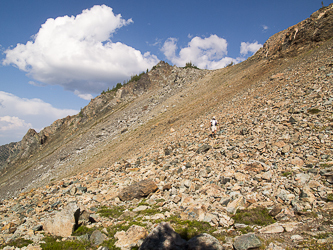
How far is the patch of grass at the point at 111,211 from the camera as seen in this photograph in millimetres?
8744

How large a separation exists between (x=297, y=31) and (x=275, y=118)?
20.1 m

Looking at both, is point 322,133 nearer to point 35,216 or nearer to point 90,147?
point 35,216

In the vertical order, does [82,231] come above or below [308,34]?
below

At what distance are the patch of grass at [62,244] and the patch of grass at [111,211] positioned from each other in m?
2.27

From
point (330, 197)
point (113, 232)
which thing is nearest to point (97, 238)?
point (113, 232)

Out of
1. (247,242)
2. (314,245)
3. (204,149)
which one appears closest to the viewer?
(314,245)

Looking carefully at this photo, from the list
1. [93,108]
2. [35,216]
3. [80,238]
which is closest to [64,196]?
[35,216]

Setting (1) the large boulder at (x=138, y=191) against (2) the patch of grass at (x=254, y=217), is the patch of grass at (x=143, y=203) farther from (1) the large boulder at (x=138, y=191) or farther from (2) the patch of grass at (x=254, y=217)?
(2) the patch of grass at (x=254, y=217)

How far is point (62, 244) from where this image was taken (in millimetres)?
6297

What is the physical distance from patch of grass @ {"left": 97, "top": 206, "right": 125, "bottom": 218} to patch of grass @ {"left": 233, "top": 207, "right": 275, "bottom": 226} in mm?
5736

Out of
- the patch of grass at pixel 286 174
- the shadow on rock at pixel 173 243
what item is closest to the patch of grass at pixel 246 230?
the shadow on rock at pixel 173 243

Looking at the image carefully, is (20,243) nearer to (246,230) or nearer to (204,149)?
(246,230)

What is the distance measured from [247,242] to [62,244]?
644 cm

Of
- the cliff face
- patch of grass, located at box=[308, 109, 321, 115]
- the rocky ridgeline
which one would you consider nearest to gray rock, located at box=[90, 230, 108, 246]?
patch of grass, located at box=[308, 109, 321, 115]
